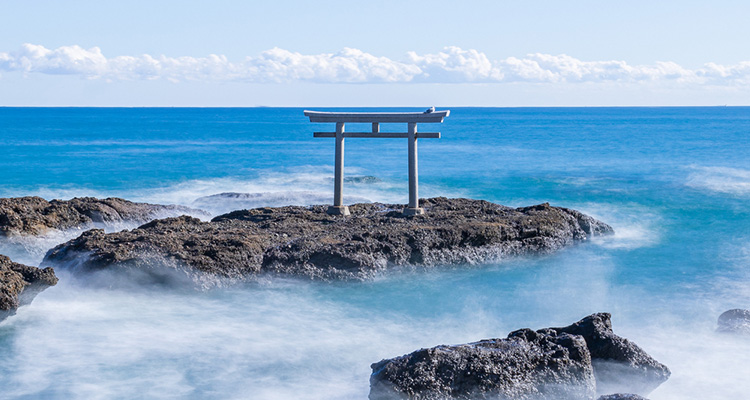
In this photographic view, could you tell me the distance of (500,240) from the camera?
15.4 m

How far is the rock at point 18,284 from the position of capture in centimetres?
1109

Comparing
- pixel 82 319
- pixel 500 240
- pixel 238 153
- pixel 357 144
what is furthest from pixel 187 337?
pixel 357 144

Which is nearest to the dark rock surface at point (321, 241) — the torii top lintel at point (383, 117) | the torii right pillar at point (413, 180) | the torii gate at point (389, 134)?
the torii right pillar at point (413, 180)

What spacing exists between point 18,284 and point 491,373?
7.31 meters

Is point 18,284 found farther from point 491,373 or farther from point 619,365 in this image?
point 619,365

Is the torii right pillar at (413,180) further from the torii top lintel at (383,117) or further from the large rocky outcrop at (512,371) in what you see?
the large rocky outcrop at (512,371)

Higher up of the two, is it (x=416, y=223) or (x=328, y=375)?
(x=416, y=223)

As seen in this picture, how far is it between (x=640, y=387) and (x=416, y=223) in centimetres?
759

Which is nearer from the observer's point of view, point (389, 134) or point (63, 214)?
point (63, 214)

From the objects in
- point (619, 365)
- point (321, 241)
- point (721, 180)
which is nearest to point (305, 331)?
point (321, 241)

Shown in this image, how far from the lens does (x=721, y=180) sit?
31.5 m

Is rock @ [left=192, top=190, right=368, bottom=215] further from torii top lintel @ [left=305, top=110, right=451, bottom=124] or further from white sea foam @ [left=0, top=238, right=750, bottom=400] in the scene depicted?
white sea foam @ [left=0, top=238, right=750, bottom=400]

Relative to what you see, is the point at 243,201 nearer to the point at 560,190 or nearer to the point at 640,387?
the point at 560,190

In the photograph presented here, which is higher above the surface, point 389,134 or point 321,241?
point 389,134
